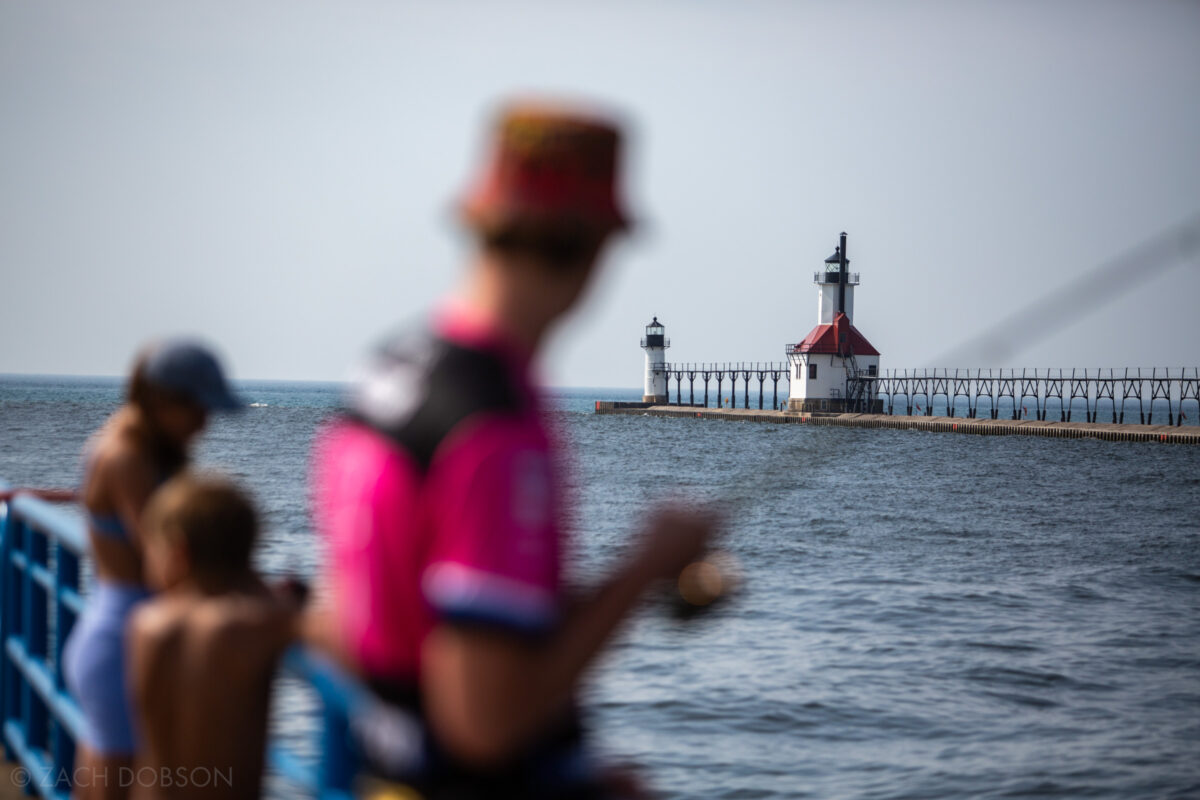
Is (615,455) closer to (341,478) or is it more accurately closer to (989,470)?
(989,470)

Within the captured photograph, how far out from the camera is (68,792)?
3.91 m

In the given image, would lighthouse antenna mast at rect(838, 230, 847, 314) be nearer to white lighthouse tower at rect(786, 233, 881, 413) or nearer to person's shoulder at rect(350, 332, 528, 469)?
white lighthouse tower at rect(786, 233, 881, 413)

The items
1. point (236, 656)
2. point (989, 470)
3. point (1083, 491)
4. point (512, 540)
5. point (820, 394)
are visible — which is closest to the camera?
point (512, 540)

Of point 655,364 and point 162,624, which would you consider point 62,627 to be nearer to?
point 162,624

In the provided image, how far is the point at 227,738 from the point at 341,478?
1041 mm

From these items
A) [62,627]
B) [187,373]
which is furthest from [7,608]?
[187,373]

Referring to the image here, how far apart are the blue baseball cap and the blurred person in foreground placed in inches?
56.1

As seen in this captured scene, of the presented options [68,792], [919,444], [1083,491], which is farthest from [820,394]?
[68,792]

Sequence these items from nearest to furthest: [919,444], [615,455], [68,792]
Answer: [68,792] < [615,455] < [919,444]

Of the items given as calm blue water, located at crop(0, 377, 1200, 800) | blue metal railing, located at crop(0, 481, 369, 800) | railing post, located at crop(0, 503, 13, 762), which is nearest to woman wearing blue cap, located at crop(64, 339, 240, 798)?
blue metal railing, located at crop(0, 481, 369, 800)

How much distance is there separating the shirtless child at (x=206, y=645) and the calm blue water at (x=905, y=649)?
0.70 meters

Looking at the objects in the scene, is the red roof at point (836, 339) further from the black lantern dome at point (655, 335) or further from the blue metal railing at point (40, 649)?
the blue metal railing at point (40, 649)

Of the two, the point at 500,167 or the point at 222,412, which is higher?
the point at 500,167

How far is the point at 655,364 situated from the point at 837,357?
2675cm
